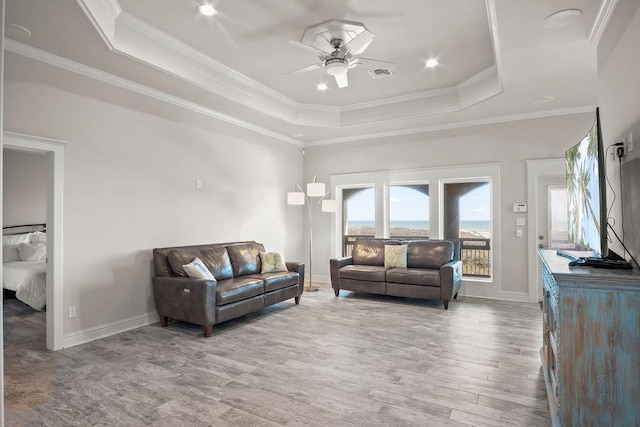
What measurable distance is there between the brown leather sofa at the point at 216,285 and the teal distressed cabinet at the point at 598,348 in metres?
3.25

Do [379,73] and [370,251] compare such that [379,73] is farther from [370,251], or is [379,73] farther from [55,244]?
[55,244]

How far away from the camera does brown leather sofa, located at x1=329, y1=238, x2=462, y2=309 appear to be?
5.29m

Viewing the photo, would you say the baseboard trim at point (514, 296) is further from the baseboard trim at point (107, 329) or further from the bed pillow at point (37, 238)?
the bed pillow at point (37, 238)

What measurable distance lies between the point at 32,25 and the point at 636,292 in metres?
4.57

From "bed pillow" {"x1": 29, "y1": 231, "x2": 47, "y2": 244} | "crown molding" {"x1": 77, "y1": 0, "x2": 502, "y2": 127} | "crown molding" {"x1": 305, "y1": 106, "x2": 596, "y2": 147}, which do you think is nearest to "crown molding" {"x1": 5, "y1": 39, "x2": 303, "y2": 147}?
"crown molding" {"x1": 77, "y1": 0, "x2": 502, "y2": 127}

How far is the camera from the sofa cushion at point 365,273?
572 cm

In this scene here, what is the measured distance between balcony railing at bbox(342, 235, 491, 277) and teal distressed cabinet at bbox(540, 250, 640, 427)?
4.26m

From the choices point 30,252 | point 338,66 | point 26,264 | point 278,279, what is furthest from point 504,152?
point 30,252

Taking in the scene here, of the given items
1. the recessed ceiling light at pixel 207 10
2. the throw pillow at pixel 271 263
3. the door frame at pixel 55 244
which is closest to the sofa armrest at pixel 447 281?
the throw pillow at pixel 271 263

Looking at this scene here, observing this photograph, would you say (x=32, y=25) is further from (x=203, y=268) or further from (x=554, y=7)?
(x=554, y=7)

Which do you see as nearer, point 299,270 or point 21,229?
point 299,270

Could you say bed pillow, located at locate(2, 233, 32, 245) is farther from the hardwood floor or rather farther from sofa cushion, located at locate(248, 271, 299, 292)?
sofa cushion, located at locate(248, 271, 299, 292)

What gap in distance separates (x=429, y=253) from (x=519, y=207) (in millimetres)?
1515

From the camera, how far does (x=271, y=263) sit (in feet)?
18.0
